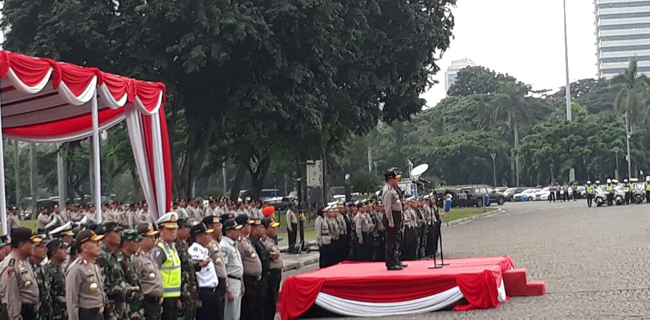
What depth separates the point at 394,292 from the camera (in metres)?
13.1

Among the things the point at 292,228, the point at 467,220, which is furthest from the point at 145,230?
the point at 467,220

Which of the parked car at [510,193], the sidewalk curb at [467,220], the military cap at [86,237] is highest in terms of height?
the military cap at [86,237]

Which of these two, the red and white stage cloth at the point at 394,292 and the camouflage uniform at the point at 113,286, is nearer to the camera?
the camouflage uniform at the point at 113,286

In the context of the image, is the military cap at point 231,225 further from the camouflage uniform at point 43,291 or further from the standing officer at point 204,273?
the camouflage uniform at point 43,291

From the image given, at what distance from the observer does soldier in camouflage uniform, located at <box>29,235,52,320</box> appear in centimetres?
879

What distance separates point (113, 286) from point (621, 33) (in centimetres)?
18165

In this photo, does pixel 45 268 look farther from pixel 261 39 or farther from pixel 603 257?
pixel 261 39

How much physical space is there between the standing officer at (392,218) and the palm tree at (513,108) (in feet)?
250

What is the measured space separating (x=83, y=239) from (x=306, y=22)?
2108 cm

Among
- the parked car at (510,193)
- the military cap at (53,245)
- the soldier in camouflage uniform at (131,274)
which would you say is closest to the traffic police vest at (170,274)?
the soldier in camouflage uniform at (131,274)

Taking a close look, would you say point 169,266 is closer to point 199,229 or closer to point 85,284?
point 199,229

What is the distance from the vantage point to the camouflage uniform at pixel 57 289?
29.6ft

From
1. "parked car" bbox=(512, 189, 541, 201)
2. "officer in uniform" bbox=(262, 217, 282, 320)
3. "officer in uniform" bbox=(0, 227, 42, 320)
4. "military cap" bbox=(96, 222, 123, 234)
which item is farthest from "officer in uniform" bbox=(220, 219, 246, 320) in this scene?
"parked car" bbox=(512, 189, 541, 201)

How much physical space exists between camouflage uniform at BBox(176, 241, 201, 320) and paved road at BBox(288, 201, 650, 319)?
4265 mm
